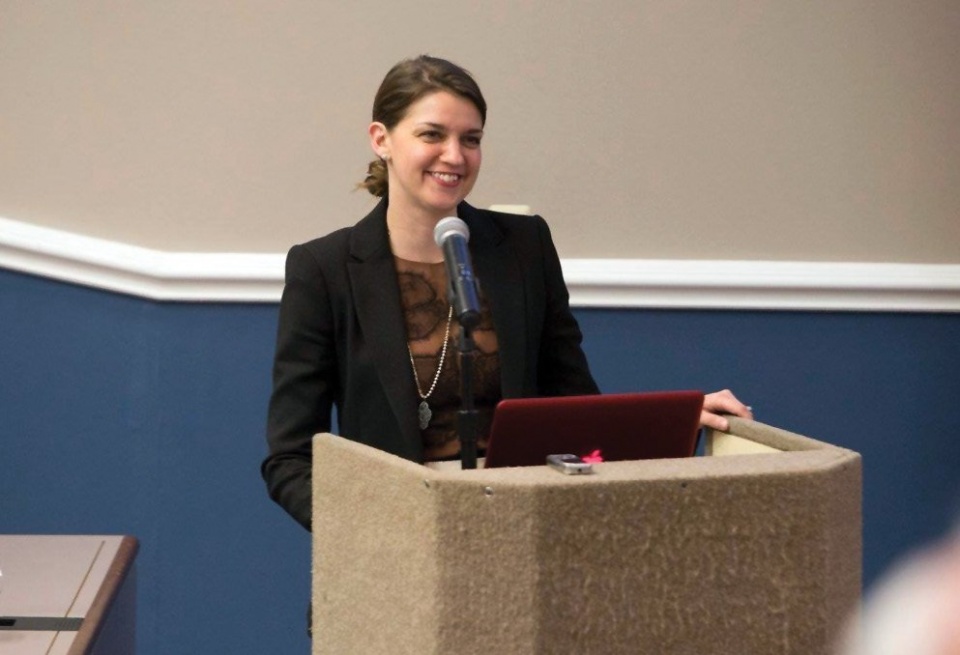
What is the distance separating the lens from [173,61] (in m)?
3.52

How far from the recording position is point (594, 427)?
1.54 meters

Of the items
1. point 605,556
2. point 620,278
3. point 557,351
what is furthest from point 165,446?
point 605,556

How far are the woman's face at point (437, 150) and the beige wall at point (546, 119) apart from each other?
1.49 m

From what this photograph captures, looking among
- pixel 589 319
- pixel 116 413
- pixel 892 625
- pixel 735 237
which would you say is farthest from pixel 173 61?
pixel 892 625

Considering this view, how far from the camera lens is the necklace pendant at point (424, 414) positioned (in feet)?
6.73

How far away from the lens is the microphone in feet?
5.19

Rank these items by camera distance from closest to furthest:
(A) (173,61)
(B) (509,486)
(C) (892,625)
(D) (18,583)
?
1. (C) (892,625)
2. (B) (509,486)
3. (D) (18,583)
4. (A) (173,61)

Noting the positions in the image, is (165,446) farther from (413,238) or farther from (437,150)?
(437,150)

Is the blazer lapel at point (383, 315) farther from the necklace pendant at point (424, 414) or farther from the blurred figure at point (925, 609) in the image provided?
the blurred figure at point (925, 609)

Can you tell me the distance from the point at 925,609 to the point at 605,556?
75cm

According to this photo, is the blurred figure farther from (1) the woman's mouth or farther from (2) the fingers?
(1) the woman's mouth

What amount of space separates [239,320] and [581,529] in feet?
7.46

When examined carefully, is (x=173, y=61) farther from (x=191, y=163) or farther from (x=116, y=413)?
(x=116, y=413)

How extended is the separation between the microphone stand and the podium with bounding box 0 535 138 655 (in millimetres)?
645
